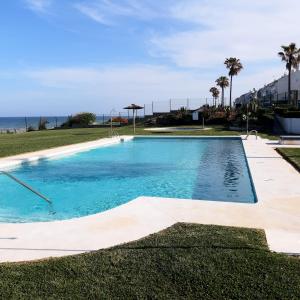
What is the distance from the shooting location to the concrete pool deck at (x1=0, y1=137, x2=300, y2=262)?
4973mm

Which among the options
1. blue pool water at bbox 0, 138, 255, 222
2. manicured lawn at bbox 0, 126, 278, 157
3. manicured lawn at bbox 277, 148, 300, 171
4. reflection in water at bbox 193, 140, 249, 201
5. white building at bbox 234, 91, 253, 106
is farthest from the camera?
white building at bbox 234, 91, 253, 106

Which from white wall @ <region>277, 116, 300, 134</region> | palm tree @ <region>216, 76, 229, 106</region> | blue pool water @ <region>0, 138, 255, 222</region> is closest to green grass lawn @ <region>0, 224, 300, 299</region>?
blue pool water @ <region>0, 138, 255, 222</region>

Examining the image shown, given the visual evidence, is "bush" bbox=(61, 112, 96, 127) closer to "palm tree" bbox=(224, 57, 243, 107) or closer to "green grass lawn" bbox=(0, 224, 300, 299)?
"palm tree" bbox=(224, 57, 243, 107)

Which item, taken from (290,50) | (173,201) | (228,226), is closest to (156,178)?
(173,201)

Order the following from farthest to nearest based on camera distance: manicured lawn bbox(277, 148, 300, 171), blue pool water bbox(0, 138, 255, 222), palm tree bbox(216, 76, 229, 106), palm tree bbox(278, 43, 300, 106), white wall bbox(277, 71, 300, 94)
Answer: palm tree bbox(216, 76, 229, 106), white wall bbox(277, 71, 300, 94), palm tree bbox(278, 43, 300, 106), manicured lawn bbox(277, 148, 300, 171), blue pool water bbox(0, 138, 255, 222)

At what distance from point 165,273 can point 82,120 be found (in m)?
37.3

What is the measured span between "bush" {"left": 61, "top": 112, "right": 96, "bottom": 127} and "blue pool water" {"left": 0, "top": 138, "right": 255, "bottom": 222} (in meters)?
23.2

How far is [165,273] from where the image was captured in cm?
415

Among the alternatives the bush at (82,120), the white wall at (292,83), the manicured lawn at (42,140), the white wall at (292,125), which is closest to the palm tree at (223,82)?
the white wall at (292,83)

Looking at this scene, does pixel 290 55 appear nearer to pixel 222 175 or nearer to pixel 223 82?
pixel 223 82

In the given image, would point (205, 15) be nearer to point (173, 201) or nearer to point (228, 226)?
point (173, 201)

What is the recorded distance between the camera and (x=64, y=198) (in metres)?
9.47

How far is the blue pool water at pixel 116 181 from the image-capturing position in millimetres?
8641

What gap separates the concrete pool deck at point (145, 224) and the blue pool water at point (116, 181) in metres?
1.39
